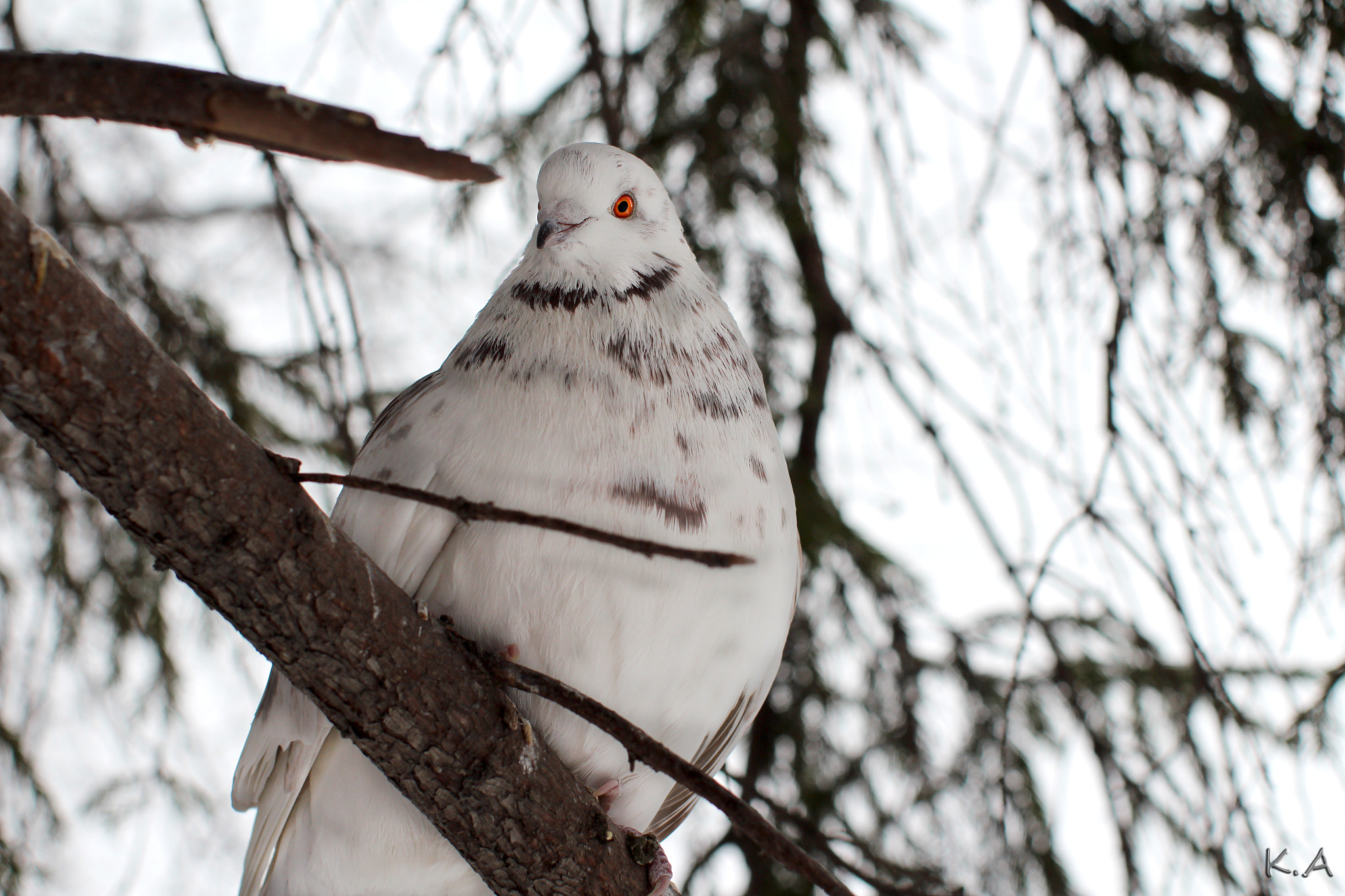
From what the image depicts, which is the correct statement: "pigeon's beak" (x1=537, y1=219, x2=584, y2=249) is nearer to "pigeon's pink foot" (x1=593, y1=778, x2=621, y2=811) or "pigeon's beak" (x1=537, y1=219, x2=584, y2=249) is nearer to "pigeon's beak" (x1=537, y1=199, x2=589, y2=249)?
"pigeon's beak" (x1=537, y1=199, x2=589, y2=249)

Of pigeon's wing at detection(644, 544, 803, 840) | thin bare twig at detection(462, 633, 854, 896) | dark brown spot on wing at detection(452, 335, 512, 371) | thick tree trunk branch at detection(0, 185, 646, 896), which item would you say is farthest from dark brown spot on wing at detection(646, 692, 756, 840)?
dark brown spot on wing at detection(452, 335, 512, 371)

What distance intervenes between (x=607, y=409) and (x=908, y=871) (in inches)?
42.3

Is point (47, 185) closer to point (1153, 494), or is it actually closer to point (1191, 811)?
point (1153, 494)

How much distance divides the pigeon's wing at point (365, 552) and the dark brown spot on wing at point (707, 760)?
56cm

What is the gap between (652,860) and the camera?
165 cm

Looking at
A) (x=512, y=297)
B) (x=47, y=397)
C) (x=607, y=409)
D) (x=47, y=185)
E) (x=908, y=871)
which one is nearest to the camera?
(x=47, y=397)

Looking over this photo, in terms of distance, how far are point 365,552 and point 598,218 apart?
0.67 metres

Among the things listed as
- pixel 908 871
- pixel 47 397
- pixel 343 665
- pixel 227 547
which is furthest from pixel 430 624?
pixel 908 871

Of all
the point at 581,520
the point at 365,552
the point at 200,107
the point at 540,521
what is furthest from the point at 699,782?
the point at 200,107

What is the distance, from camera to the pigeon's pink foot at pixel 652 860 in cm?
163

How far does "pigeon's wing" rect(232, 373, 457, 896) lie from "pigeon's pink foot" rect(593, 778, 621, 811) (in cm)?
43

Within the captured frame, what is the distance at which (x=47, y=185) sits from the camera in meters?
2.45

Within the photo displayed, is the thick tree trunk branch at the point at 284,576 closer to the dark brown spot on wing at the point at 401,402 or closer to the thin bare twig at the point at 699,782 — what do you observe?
the thin bare twig at the point at 699,782

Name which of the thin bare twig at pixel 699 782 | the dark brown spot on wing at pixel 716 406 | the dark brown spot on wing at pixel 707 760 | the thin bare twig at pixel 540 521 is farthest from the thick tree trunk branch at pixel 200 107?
the dark brown spot on wing at pixel 707 760
